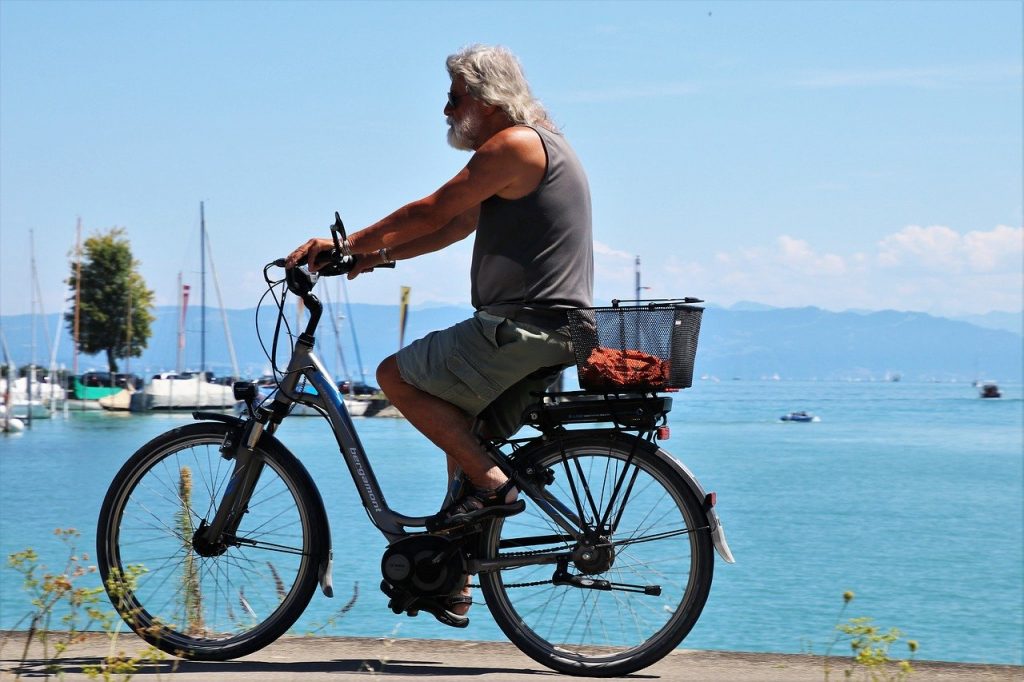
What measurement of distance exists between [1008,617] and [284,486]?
38889 millimetres

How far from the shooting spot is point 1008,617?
129 ft

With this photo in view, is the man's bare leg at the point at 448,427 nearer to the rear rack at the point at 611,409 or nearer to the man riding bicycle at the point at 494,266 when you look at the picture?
the man riding bicycle at the point at 494,266

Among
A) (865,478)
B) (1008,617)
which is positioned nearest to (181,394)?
(865,478)

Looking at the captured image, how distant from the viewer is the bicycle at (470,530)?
4098 millimetres

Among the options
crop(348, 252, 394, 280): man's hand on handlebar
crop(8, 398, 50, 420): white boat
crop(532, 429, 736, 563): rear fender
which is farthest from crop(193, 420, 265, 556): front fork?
crop(8, 398, 50, 420): white boat

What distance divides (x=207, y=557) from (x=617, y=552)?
1373 millimetres

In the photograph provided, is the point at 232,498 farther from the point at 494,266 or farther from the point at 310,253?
the point at 494,266

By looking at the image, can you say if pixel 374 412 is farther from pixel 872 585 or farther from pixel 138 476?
pixel 138 476

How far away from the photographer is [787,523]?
55.3 metres

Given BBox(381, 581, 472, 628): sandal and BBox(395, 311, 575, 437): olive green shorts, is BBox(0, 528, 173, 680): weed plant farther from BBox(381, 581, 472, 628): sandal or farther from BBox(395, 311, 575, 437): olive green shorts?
BBox(395, 311, 575, 437): olive green shorts

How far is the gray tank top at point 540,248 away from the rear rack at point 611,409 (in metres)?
0.24

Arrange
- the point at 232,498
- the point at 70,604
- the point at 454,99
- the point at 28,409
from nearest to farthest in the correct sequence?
the point at 70,604 < the point at 454,99 < the point at 232,498 < the point at 28,409

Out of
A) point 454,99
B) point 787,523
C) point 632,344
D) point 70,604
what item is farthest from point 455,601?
point 787,523

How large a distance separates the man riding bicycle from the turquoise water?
42.1 inches
